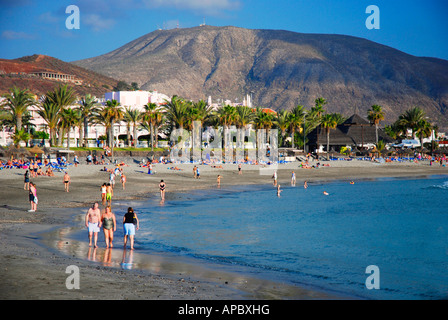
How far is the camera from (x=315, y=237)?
65.6 ft

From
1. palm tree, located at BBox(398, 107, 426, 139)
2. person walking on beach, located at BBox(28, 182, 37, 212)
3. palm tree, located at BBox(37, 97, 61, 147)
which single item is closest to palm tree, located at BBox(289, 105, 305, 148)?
palm tree, located at BBox(398, 107, 426, 139)

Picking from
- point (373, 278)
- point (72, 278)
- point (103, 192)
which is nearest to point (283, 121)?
point (103, 192)

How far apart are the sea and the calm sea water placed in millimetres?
35

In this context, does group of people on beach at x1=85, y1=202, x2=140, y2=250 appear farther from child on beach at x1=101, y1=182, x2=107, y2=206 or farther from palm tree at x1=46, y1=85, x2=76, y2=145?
palm tree at x1=46, y1=85, x2=76, y2=145

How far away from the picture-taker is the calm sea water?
13.2 meters

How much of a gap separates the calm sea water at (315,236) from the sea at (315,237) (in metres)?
0.04

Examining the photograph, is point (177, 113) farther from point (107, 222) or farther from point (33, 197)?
point (107, 222)

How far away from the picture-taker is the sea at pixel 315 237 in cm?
1301

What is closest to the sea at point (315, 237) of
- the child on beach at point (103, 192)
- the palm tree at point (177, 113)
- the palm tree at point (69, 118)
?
the child on beach at point (103, 192)

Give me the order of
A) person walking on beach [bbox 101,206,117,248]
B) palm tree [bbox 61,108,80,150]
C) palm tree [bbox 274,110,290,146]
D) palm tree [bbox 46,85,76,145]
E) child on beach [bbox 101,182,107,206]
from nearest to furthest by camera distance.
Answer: person walking on beach [bbox 101,206,117,248], child on beach [bbox 101,182,107,206], palm tree [bbox 61,108,80,150], palm tree [bbox 46,85,76,145], palm tree [bbox 274,110,290,146]
